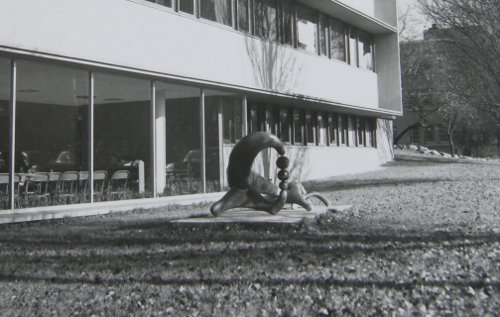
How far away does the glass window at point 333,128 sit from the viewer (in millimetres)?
24453

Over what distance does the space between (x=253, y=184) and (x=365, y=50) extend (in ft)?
65.2

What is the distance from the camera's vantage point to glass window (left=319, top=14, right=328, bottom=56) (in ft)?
74.6

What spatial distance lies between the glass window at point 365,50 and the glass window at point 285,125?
22.1 feet

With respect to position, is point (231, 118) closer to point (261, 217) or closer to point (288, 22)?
point (288, 22)

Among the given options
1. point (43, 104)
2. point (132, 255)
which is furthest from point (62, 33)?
point (132, 255)

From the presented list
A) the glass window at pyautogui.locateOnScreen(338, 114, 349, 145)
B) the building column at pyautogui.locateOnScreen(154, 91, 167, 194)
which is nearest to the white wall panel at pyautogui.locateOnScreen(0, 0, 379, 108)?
the building column at pyautogui.locateOnScreen(154, 91, 167, 194)

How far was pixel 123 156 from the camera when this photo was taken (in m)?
12.6

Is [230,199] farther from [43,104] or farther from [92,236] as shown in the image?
[43,104]

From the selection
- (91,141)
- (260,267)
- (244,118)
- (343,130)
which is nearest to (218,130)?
(244,118)

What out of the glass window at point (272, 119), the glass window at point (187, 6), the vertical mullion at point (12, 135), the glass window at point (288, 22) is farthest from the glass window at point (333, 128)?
the vertical mullion at point (12, 135)

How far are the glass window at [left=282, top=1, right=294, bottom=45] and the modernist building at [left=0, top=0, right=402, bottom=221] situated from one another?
63 mm

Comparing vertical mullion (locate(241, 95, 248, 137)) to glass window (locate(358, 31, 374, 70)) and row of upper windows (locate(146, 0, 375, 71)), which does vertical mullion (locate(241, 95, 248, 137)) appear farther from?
glass window (locate(358, 31, 374, 70))

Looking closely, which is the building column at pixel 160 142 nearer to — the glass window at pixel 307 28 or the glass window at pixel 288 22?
the glass window at pixel 288 22

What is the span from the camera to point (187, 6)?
578 inches
